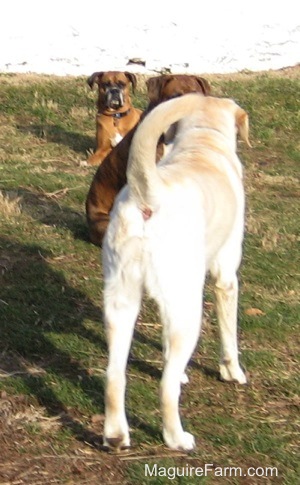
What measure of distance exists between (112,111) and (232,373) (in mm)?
5868

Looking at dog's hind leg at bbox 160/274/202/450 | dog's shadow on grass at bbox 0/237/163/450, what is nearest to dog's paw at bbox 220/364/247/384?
dog's shadow on grass at bbox 0/237/163/450

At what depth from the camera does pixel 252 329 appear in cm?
665

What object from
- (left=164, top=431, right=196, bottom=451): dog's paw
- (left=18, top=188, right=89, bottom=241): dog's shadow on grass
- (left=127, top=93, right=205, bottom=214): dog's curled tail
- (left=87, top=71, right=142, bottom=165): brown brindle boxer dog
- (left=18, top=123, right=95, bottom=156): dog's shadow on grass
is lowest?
(left=18, top=123, right=95, bottom=156): dog's shadow on grass

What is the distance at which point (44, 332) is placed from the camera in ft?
20.6

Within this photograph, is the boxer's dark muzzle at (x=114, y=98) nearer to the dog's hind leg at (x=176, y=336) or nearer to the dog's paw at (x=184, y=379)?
→ the dog's paw at (x=184, y=379)

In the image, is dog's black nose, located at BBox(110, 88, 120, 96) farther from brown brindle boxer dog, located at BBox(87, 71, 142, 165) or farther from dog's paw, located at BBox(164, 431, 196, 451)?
dog's paw, located at BBox(164, 431, 196, 451)

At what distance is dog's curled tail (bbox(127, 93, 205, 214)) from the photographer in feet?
15.1

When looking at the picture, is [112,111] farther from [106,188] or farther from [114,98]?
[106,188]

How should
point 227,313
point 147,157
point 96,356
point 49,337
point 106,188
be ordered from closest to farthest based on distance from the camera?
point 147,157, point 227,313, point 96,356, point 49,337, point 106,188

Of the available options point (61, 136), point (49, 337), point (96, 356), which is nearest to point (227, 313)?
point (96, 356)

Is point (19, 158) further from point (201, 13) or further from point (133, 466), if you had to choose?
point (133, 466)

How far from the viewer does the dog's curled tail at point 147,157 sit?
4.62 metres

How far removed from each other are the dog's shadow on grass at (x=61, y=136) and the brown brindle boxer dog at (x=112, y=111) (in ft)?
1.15

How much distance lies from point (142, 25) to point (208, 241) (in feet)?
32.5
